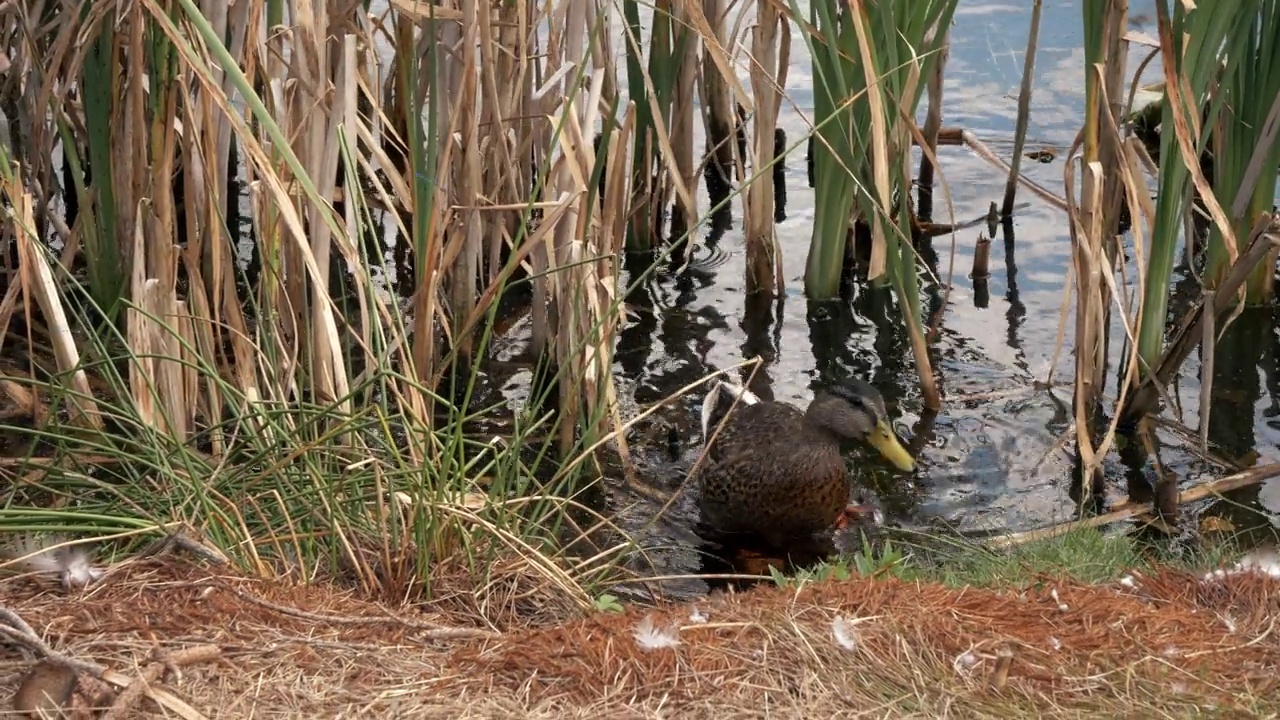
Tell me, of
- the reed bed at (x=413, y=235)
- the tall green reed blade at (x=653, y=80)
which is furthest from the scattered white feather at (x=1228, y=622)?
the tall green reed blade at (x=653, y=80)

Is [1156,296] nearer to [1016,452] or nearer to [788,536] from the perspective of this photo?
[1016,452]

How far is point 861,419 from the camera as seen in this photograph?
4922 millimetres

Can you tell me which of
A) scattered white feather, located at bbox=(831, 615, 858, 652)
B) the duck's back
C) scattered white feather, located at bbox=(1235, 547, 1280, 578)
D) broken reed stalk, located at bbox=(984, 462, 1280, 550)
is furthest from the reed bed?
scattered white feather, located at bbox=(1235, 547, 1280, 578)

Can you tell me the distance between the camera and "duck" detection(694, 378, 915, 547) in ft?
15.6

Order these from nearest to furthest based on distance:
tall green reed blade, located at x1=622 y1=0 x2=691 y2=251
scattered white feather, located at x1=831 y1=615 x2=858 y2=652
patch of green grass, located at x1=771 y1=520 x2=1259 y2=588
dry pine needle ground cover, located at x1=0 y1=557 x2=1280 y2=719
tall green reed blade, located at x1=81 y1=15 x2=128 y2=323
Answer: dry pine needle ground cover, located at x1=0 y1=557 x2=1280 y2=719 < scattered white feather, located at x1=831 y1=615 x2=858 y2=652 < patch of green grass, located at x1=771 y1=520 x2=1259 y2=588 < tall green reed blade, located at x1=81 y1=15 x2=128 y2=323 < tall green reed blade, located at x1=622 y1=0 x2=691 y2=251

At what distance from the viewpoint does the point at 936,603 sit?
2.86 metres

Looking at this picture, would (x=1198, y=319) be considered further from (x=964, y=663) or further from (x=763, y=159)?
(x=964, y=663)

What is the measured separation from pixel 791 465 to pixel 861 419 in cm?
33

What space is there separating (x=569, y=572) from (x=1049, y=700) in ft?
4.33

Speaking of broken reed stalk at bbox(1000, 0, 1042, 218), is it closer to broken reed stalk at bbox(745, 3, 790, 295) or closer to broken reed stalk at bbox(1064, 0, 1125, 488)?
broken reed stalk at bbox(745, 3, 790, 295)

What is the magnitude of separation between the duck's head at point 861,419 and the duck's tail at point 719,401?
1.04 ft

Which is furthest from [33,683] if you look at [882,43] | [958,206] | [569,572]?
[958,206]

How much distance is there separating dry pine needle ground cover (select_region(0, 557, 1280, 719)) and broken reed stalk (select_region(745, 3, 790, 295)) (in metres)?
2.41

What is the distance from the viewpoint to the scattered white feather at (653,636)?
2.68 m
